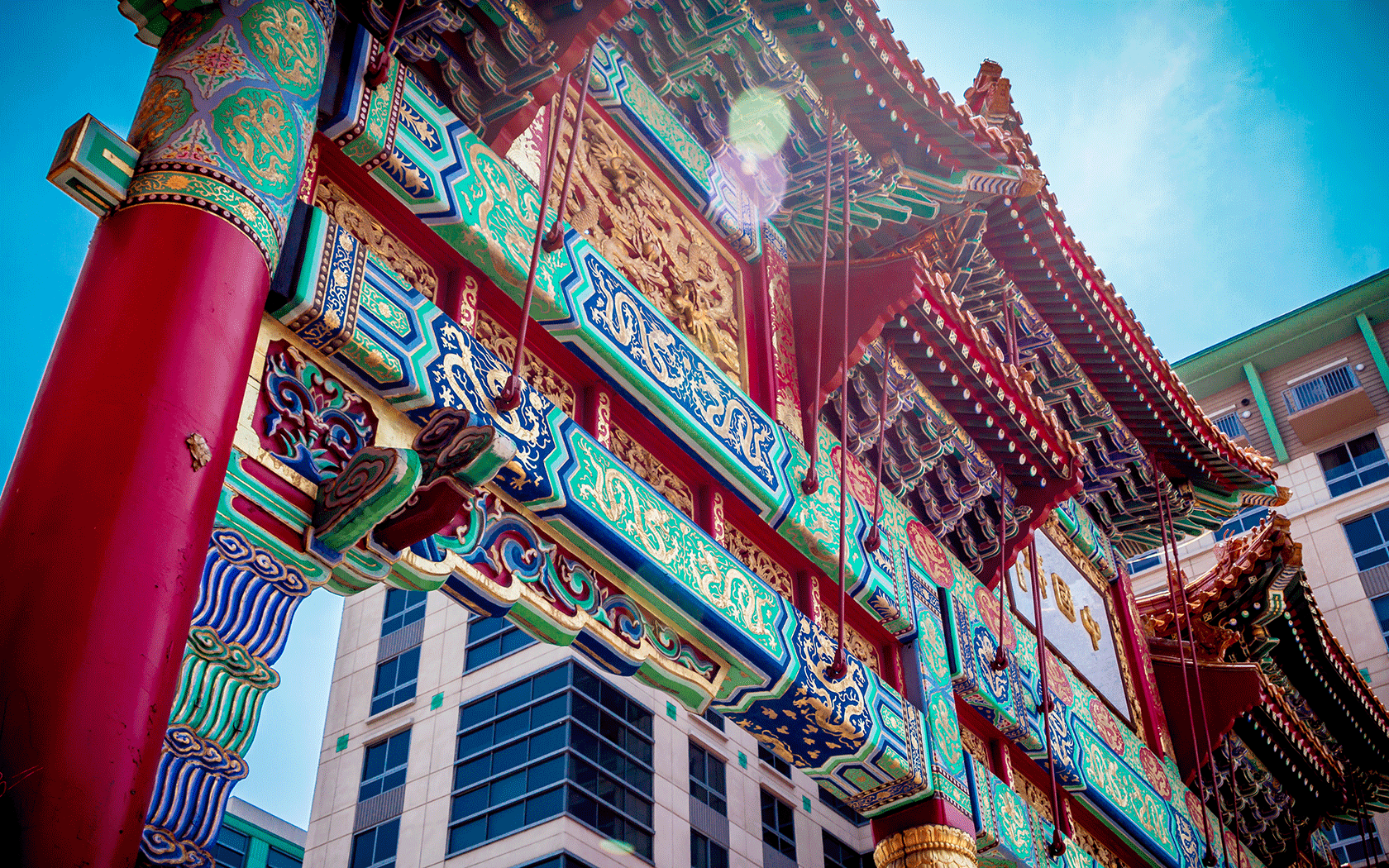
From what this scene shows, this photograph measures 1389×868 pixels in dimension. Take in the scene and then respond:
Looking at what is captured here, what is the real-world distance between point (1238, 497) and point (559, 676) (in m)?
11.8

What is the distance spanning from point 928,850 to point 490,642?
57.7ft

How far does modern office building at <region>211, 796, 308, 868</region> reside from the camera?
109ft

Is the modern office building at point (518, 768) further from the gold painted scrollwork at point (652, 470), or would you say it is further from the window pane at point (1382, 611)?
the gold painted scrollwork at point (652, 470)

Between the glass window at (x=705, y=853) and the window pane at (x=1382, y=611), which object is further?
the window pane at (x=1382, y=611)

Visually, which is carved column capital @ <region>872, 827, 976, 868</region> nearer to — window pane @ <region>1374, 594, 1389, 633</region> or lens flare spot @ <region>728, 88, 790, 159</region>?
lens flare spot @ <region>728, 88, 790, 159</region>

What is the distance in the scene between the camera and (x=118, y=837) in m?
2.97

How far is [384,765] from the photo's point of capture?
76.4 ft

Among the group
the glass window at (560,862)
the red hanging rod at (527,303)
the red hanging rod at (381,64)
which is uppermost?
the glass window at (560,862)

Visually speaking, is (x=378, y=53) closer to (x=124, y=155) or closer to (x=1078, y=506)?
(x=124, y=155)

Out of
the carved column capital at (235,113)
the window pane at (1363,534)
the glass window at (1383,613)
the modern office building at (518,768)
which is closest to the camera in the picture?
the carved column capital at (235,113)

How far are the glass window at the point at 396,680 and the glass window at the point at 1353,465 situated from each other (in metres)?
21.2

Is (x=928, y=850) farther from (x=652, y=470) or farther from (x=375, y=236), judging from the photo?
(x=375, y=236)

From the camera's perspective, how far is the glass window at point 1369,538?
2848 centimetres

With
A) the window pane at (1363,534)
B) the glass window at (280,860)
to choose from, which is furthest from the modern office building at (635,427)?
the glass window at (280,860)
